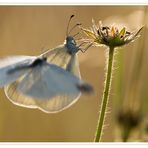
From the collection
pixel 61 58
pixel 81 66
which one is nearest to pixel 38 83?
pixel 61 58

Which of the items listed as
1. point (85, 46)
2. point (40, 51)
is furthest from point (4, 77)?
point (40, 51)

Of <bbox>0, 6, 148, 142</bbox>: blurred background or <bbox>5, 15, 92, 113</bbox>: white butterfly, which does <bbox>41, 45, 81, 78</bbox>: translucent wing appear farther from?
<bbox>0, 6, 148, 142</bbox>: blurred background

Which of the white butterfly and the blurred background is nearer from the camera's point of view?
the white butterfly

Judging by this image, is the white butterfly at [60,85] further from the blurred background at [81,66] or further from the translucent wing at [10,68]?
the blurred background at [81,66]

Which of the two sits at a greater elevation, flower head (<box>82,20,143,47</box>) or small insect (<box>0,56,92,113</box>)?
flower head (<box>82,20,143,47</box>)

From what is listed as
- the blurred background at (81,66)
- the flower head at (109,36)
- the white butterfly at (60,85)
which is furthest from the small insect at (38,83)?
the blurred background at (81,66)

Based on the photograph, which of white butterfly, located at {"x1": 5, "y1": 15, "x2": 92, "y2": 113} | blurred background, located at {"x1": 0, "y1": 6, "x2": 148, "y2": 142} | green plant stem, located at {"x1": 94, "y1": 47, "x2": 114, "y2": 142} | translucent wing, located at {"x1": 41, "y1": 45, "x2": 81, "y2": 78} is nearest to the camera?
green plant stem, located at {"x1": 94, "y1": 47, "x2": 114, "y2": 142}

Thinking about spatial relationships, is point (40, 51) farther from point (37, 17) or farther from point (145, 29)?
point (145, 29)

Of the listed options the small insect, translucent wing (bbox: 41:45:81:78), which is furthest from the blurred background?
the small insect

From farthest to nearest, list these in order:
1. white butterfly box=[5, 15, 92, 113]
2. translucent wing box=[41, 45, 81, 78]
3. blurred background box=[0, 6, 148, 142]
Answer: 1. blurred background box=[0, 6, 148, 142]
2. translucent wing box=[41, 45, 81, 78]
3. white butterfly box=[5, 15, 92, 113]
